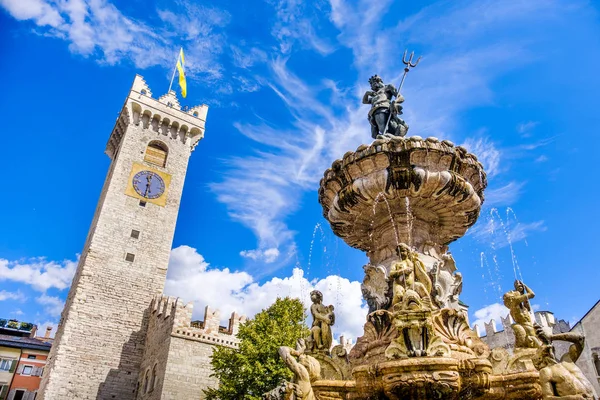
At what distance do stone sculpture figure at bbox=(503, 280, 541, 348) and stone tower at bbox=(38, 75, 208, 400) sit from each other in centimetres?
2546

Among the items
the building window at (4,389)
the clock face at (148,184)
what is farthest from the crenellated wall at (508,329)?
the building window at (4,389)

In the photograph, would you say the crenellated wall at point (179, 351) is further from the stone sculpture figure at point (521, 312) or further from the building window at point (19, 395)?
the stone sculpture figure at point (521, 312)

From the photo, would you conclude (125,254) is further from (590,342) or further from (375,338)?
(375,338)

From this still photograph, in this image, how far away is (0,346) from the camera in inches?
1238

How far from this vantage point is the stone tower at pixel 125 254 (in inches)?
1003

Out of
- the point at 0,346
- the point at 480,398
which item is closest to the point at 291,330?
the point at 480,398

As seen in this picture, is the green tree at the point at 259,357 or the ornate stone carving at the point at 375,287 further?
the green tree at the point at 259,357

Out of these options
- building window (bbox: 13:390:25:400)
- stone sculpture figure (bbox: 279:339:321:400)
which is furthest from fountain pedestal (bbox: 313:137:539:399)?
building window (bbox: 13:390:25:400)

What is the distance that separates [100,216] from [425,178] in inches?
1093

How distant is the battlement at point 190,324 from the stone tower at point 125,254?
107 inches

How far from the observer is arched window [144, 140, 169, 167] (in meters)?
34.5

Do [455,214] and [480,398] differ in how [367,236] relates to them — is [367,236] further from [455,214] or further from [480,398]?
[480,398]

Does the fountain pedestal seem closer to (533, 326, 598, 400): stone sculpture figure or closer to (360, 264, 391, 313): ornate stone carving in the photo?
(360, 264, 391, 313): ornate stone carving

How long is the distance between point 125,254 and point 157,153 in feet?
30.0
